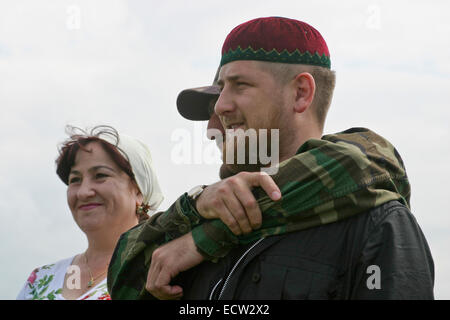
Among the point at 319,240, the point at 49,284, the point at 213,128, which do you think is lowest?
the point at 49,284

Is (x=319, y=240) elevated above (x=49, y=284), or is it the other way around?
(x=319, y=240)

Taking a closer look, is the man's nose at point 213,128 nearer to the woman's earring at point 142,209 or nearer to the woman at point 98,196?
the woman at point 98,196

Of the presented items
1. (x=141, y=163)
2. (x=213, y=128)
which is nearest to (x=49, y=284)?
(x=141, y=163)

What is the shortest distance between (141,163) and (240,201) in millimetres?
1983

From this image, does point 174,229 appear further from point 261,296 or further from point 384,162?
point 384,162

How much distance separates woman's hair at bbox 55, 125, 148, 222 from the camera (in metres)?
3.94

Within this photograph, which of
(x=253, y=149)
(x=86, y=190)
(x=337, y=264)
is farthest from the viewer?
(x=86, y=190)

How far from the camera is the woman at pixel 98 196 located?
3881mm

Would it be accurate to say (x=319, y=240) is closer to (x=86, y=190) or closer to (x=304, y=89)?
(x=304, y=89)

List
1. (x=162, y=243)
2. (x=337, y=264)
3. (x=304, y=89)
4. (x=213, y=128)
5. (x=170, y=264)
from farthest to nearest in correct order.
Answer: (x=213, y=128) → (x=304, y=89) → (x=162, y=243) → (x=170, y=264) → (x=337, y=264)

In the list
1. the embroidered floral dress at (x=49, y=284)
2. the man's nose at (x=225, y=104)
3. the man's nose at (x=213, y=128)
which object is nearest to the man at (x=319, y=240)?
the man's nose at (x=225, y=104)

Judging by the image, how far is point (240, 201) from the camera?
6.98 ft

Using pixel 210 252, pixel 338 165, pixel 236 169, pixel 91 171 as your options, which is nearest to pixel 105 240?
pixel 91 171

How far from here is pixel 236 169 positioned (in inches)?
103
